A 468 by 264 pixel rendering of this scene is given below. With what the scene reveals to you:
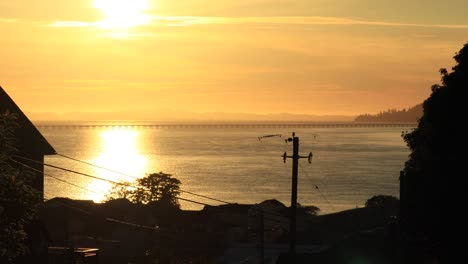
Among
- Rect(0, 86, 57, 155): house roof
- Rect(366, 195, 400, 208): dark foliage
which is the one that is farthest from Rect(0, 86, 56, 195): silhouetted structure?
Rect(366, 195, 400, 208): dark foliage

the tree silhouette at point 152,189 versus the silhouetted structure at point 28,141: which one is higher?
the silhouetted structure at point 28,141

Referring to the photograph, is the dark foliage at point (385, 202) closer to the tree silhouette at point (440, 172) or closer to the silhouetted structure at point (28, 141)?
the silhouetted structure at point (28, 141)

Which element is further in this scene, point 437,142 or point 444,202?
point 437,142

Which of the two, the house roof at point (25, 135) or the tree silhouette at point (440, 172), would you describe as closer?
the tree silhouette at point (440, 172)

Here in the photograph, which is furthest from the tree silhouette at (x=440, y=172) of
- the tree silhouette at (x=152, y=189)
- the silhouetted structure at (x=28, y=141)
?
the tree silhouette at (x=152, y=189)

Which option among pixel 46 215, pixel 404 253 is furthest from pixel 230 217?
pixel 404 253

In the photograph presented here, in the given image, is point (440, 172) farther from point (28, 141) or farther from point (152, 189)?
point (152, 189)

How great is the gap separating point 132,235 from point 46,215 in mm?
10640

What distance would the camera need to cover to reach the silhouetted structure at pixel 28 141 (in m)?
47.8

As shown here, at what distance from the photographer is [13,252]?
29.5 m

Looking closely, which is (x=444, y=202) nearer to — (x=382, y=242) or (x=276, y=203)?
(x=382, y=242)

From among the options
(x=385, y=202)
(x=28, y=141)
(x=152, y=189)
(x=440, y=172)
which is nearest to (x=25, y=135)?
(x=28, y=141)

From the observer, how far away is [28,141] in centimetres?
4900

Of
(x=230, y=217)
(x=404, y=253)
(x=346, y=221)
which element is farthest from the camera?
(x=230, y=217)
